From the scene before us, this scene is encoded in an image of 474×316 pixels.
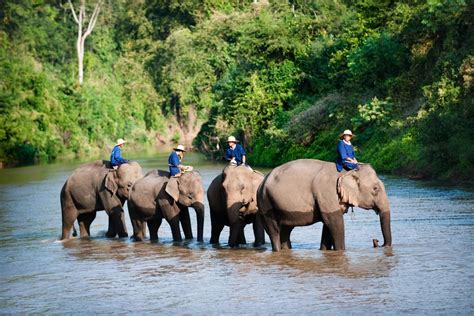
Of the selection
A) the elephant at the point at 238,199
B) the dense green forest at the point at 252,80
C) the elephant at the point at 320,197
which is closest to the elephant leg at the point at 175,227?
the elephant at the point at 238,199

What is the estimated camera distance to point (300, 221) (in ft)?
60.3

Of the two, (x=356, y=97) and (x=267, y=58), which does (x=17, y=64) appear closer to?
(x=267, y=58)

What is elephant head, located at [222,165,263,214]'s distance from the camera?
64.5 feet

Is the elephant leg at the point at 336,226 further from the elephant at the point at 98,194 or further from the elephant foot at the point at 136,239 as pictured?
the elephant at the point at 98,194

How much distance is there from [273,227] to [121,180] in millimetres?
4940

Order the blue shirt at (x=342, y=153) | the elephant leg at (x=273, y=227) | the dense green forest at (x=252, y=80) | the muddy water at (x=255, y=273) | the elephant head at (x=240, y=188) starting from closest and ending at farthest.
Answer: the muddy water at (x=255, y=273) < the blue shirt at (x=342, y=153) < the elephant leg at (x=273, y=227) < the elephant head at (x=240, y=188) < the dense green forest at (x=252, y=80)

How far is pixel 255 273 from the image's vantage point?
680 inches

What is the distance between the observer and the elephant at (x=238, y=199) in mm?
19672

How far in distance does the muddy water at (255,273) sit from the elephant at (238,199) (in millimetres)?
451

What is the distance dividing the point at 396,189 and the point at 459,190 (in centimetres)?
217

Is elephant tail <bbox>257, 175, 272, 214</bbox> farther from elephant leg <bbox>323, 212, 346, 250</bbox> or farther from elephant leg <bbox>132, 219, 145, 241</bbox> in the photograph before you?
elephant leg <bbox>132, 219, 145, 241</bbox>

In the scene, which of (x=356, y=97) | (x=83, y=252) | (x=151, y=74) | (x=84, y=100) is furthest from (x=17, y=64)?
(x=83, y=252)

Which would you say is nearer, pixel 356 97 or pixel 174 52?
pixel 356 97

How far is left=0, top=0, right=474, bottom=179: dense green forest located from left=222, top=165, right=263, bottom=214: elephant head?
12.5 metres
